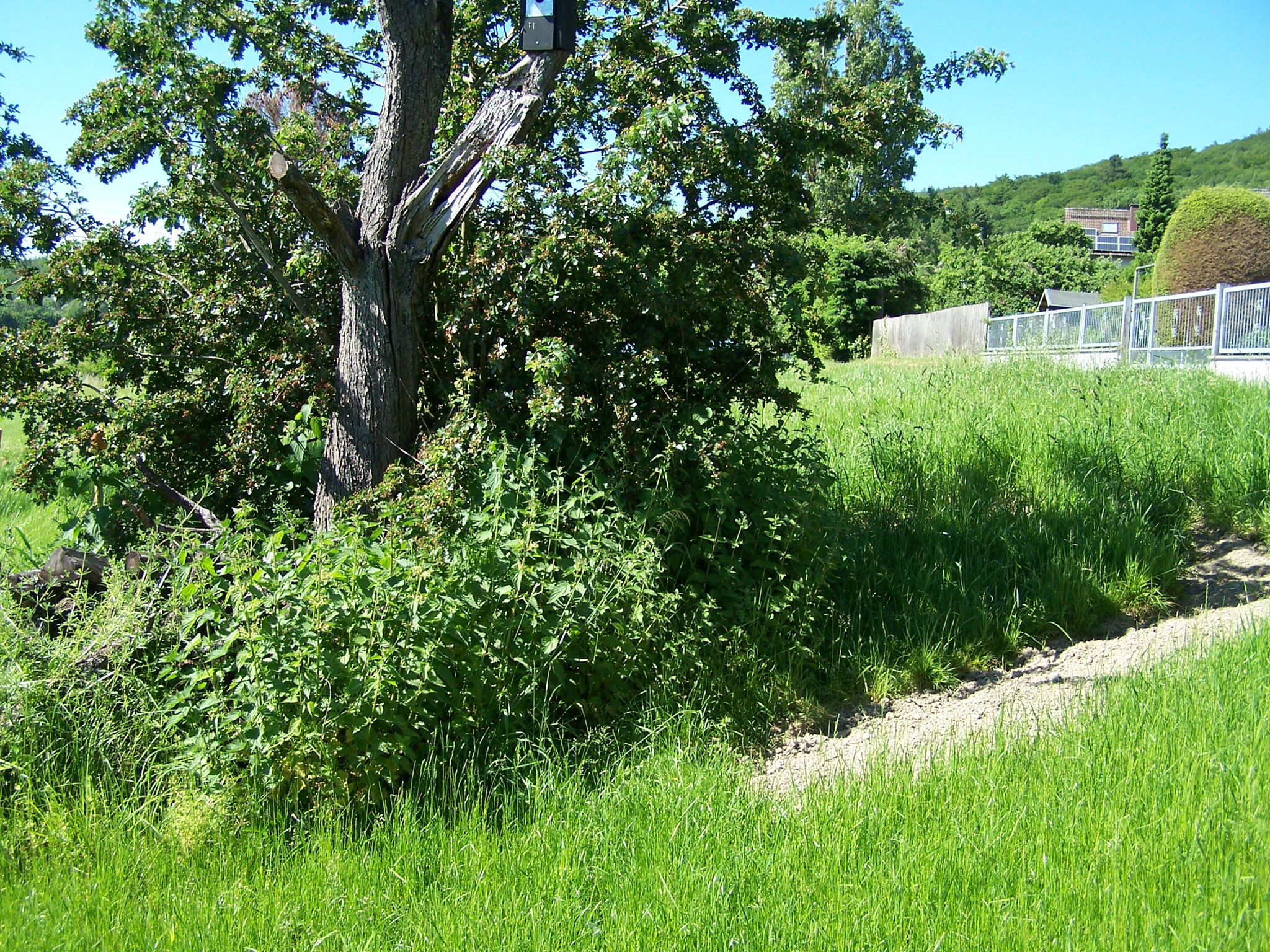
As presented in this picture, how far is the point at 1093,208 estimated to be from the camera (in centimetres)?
12519

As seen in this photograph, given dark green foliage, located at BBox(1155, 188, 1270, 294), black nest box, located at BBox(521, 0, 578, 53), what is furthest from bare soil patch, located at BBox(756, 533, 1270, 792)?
dark green foliage, located at BBox(1155, 188, 1270, 294)

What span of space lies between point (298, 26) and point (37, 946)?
612 cm

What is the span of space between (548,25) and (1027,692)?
457cm

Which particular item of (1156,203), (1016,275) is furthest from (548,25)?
(1156,203)

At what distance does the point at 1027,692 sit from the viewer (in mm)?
4938

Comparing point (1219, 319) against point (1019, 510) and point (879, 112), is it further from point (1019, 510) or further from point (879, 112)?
point (879, 112)

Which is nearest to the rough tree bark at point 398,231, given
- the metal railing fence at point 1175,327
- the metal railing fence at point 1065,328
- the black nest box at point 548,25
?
the black nest box at point 548,25

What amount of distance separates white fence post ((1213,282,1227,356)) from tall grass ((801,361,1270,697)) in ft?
26.7

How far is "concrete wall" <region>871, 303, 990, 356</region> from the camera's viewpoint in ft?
99.2

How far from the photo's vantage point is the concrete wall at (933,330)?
3025 centimetres

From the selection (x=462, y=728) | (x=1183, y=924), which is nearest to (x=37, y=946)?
(x=462, y=728)

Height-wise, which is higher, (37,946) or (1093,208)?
(1093,208)

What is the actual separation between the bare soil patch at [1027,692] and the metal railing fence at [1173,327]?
6717 millimetres

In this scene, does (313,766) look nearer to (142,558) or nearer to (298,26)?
(142,558)
